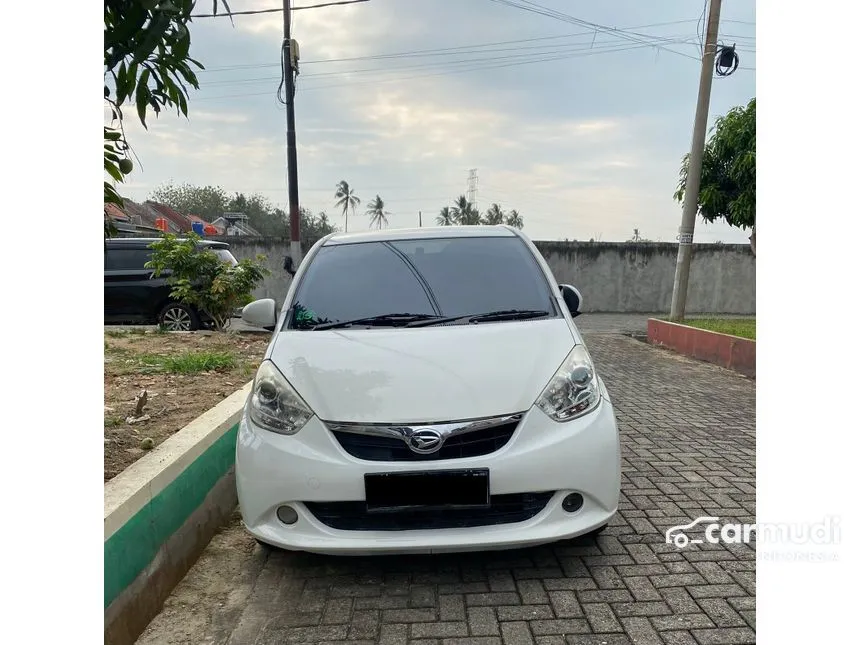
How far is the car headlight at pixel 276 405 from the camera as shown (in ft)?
8.19

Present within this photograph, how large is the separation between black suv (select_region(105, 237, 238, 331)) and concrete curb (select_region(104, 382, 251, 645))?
19.7 feet

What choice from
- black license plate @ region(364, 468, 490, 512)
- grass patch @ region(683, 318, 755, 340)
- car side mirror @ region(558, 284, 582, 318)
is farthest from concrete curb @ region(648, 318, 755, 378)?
black license plate @ region(364, 468, 490, 512)

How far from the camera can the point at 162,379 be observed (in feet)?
16.4

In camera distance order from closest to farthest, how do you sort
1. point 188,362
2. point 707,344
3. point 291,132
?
point 188,362 < point 707,344 < point 291,132

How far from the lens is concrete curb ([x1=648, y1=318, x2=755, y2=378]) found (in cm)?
716

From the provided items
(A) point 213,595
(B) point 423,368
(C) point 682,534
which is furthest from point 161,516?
(C) point 682,534

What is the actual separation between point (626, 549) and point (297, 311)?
2.09 metres

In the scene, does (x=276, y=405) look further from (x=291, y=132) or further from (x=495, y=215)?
(x=495, y=215)

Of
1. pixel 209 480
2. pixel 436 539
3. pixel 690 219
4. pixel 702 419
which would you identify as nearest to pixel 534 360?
pixel 436 539

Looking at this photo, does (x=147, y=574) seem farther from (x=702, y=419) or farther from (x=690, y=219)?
(x=690, y=219)

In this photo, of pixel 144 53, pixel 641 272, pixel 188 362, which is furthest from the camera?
pixel 641 272

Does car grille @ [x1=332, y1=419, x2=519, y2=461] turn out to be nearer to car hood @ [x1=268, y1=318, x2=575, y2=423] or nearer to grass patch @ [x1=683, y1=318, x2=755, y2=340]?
car hood @ [x1=268, y1=318, x2=575, y2=423]

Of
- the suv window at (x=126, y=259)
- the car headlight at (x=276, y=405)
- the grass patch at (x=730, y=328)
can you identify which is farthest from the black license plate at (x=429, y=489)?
the suv window at (x=126, y=259)

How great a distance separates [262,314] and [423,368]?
4.49 ft
